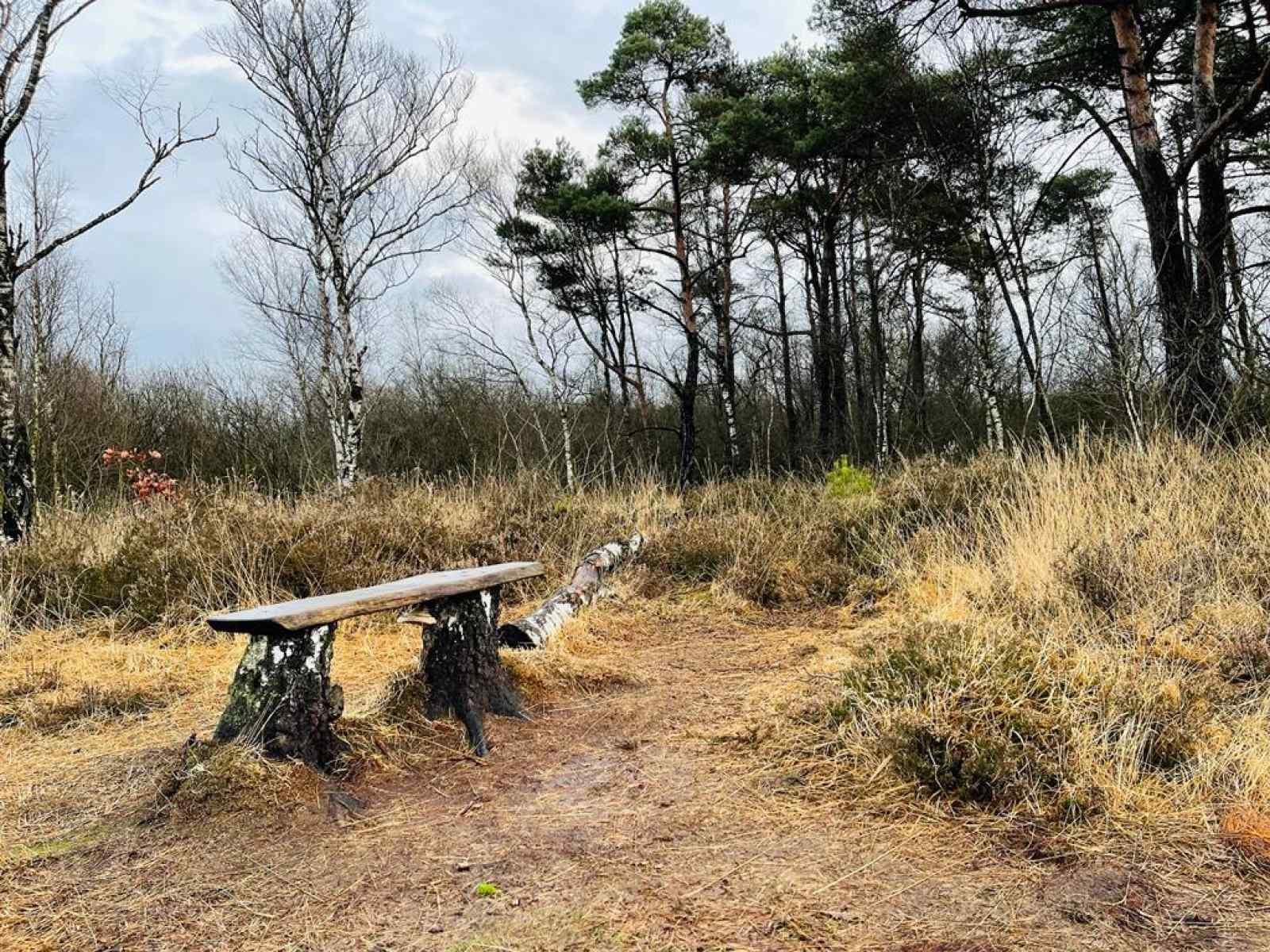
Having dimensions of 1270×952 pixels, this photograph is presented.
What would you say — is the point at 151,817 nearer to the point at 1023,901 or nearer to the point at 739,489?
the point at 1023,901

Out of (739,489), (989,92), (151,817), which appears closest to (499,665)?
(151,817)

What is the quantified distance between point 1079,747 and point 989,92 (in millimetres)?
12668

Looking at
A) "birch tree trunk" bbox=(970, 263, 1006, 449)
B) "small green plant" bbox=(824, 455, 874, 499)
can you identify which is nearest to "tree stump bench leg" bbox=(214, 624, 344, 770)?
"small green plant" bbox=(824, 455, 874, 499)

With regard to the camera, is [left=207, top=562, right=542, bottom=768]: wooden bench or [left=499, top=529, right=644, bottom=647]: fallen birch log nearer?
[left=207, top=562, right=542, bottom=768]: wooden bench

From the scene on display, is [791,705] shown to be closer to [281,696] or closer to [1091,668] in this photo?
[1091,668]

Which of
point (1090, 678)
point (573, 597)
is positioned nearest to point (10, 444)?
point (573, 597)

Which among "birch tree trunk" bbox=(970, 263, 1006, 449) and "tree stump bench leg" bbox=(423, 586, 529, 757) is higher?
"birch tree trunk" bbox=(970, 263, 1006, 449)

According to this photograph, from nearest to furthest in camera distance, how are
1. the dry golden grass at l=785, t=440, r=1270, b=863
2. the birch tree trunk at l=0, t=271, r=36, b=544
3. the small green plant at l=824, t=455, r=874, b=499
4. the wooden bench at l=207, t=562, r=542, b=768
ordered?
the dry golden grass at l=785, t=440, r=1270, b=863 → the wooden bench at l=207, t=562, r=542, b=768 → the birch tree trunk at l=0, t=271, r=36, b=544 → the small green plant at l=824, t=455, r=874, b=499

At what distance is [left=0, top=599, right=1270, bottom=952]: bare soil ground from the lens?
1882mm

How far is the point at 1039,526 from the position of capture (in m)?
4.98

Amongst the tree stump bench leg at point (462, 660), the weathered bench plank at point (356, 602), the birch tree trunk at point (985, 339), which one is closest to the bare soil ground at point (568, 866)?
the tree stump bench leg at point (462, 660)

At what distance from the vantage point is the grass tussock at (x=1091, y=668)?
2434mm

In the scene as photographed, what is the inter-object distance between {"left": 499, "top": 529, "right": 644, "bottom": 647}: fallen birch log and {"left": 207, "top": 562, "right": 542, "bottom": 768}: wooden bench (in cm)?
111

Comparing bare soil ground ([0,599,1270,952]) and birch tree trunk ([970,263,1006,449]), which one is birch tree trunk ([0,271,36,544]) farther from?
birch tree trunk ([970,263,1006,449])
